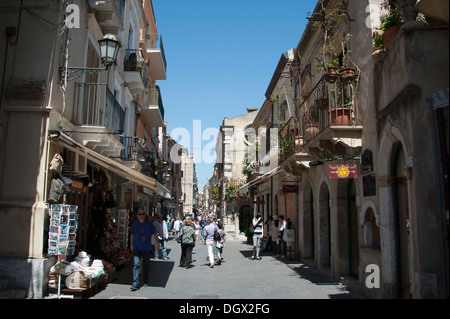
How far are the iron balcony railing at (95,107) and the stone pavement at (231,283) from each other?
4031mm

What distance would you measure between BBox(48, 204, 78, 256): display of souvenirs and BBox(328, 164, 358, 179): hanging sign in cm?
555


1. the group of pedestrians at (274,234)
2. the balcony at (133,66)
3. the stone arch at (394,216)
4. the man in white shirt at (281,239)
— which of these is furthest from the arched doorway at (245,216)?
the stone arch at (394,216)

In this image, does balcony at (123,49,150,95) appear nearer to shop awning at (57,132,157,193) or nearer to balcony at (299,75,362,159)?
shop awning at (57,132,157,193)

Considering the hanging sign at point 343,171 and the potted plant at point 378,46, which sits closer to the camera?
the potted plant at point 378,46

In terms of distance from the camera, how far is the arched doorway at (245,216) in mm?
31938

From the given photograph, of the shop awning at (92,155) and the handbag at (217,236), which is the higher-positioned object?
the shop awning at (92,155)

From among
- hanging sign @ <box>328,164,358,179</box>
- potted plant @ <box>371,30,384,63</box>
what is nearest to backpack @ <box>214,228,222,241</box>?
hanging sign @ <box>328,164,358,179</box>

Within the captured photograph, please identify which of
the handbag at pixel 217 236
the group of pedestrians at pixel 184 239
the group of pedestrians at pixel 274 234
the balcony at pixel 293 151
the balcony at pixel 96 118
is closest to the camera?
the group of pedestrians at pixel 184 239

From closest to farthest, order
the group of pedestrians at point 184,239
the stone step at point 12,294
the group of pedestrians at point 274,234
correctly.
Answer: the stone step at point 12,294 < the group of pedestrians at point 184,239 < the group of pedestrians at point 274,234

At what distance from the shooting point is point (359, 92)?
8531 mm

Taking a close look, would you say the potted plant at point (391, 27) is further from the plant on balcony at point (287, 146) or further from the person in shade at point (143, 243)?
the plant on balcony at point (287, 146)

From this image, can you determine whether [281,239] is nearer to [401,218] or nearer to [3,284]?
[401,218]

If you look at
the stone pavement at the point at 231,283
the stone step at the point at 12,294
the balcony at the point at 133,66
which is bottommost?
the stone pavement at the point at 231,283

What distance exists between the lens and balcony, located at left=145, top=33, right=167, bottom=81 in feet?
65.6
